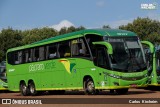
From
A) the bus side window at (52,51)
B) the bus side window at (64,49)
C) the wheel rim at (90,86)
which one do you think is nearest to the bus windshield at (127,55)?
the wheel rim at (90,86)

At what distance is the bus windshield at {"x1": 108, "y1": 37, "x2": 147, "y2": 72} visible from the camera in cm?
2127

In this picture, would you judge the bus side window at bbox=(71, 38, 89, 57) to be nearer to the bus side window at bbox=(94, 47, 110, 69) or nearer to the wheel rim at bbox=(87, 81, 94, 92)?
the bus side window at bbox=(94, 47, 110, 69)

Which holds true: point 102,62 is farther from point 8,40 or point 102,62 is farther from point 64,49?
point 8,40

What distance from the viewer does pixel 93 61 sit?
22.0 m

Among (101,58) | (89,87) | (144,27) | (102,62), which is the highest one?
(144,27)

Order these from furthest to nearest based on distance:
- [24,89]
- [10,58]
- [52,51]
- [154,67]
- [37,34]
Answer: [37,34], [10,58], [24,89], [154,67], [52,51]

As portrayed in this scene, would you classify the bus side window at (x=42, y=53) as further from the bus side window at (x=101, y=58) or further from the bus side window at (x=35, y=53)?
the bus side window at (x=101, y=58)

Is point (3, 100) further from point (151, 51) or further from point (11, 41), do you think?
point (11, 41)

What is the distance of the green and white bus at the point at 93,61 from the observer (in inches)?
840

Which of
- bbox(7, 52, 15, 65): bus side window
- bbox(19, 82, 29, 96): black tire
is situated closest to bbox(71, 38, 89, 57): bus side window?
bbox(19, 82, 29, 96): black tire

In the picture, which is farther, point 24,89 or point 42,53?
point 24,89

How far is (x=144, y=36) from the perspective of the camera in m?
74.2

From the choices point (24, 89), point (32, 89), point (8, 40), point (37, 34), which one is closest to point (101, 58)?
point (32, 89)

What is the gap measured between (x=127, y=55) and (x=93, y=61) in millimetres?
1736
